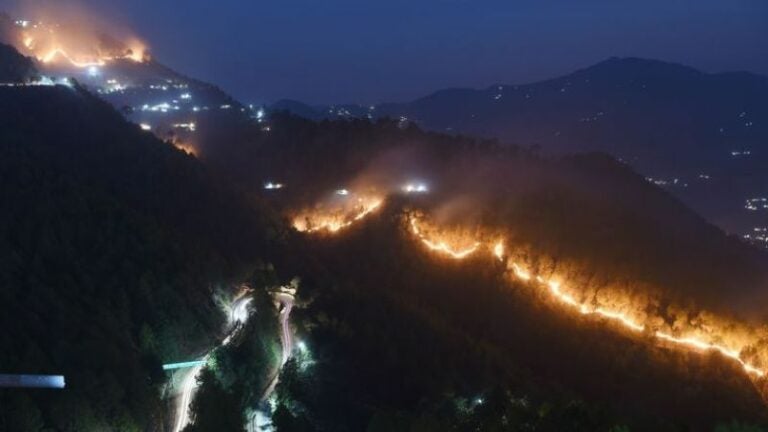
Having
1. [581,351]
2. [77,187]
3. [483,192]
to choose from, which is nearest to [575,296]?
[581,351]

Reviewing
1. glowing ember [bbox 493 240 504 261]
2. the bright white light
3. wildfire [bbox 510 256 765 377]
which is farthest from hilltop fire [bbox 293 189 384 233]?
wildfire [bbox 510 256 765 377]

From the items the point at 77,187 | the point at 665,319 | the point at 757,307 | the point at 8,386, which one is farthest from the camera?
the point at 757,307

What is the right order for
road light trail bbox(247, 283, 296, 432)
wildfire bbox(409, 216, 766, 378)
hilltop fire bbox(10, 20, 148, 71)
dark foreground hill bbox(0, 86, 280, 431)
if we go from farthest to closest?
hilltop fire bbox(10, 20, 148, 71)
wildfire bbox(409, 216, 766, 378)
road light trail bbox(247, 283, 296, 432)
dark foreground hill bbox(0, 86, 280, 431)

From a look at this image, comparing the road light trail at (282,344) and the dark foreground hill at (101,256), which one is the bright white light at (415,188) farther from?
the road light trail at (282,344)

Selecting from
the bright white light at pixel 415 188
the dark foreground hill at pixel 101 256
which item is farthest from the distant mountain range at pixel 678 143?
the dark foreground hill at pixel 101 256

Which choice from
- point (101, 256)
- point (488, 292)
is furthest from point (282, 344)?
point (488, 292)

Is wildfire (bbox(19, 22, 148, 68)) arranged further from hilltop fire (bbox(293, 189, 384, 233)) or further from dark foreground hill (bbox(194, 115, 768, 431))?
hilltop fire (bbox(293, 189, 384, 233))

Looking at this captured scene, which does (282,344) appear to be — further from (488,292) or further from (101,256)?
(488,292)

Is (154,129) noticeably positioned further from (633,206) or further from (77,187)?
(633,206)
